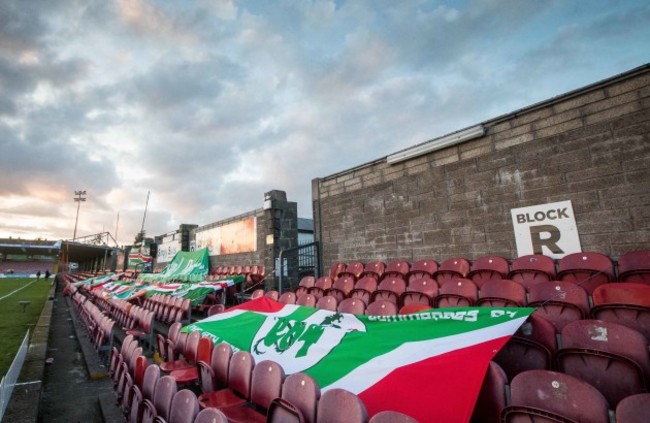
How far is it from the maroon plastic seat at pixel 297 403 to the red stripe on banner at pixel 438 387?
19.4 inches

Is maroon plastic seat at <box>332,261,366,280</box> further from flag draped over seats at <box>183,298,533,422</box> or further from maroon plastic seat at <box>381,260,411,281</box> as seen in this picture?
flag draped over seats at <box>183,298,533,422</box>

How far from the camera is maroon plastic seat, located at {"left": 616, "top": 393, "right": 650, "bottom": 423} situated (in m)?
1.59

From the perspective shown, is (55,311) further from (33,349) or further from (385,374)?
(385,374)

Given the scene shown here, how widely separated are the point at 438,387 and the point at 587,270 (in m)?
3.29

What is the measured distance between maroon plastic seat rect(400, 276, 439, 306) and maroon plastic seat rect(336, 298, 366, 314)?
0.72 metres

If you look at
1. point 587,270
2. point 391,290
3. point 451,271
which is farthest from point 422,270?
point 587,270

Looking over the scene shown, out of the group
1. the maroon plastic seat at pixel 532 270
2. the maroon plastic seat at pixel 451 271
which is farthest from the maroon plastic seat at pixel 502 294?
the maroon plastic seat at pixel 451 271

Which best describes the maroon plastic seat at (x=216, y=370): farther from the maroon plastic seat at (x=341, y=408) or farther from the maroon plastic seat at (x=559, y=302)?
the maroon plastic seat at (x=559, y=302)

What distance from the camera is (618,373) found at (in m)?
2.28

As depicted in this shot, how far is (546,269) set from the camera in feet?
15.2

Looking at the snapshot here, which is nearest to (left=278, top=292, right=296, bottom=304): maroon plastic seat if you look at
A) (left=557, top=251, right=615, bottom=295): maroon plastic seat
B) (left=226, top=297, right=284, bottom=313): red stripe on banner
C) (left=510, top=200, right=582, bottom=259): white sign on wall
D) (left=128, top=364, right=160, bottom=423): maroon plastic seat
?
(left=226, top=297, right=284, bottom=313): red stripe on banner

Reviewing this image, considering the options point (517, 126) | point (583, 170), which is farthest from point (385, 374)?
point (517, 126)

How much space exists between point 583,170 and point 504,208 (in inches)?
50.5

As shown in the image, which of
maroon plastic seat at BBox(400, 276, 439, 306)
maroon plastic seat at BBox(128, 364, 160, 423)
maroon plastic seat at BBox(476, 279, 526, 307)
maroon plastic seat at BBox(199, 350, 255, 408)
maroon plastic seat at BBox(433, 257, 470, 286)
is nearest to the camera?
maroon plastic seat at BBox(128, 364, 160, 423)
